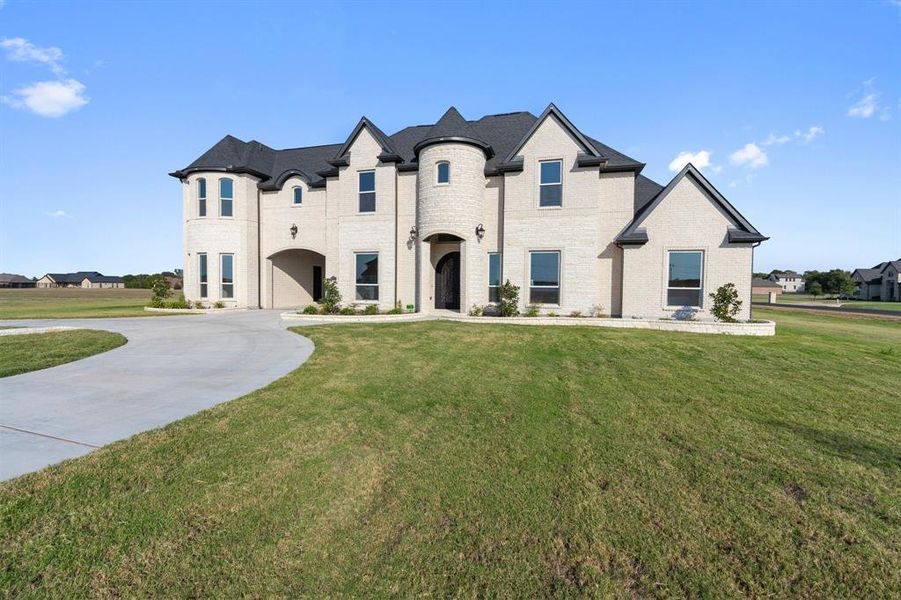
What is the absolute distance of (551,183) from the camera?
15172 mm

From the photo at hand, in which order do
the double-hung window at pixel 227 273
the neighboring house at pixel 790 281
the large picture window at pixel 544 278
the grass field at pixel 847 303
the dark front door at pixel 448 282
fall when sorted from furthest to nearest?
1. the neighboring house at pixel 790 281
2. the grass field at pixel 847 303
3. the double-hung window at pixel 227 273
4. the dark front door at pixel 448 282
5. the large picture window at pixel 544 278

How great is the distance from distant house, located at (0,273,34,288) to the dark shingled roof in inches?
4590

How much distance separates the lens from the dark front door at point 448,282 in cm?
1744

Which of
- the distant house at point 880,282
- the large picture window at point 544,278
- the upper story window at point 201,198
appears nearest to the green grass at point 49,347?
the upper story window at point 201,198

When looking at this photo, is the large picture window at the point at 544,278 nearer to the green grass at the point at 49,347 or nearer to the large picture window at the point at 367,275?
the large picture window at the point at 367,275

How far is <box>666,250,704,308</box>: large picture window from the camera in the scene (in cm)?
1394

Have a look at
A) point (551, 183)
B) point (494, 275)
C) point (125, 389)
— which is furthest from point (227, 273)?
point (551, 183)

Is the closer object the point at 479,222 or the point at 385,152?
the point at 479,222

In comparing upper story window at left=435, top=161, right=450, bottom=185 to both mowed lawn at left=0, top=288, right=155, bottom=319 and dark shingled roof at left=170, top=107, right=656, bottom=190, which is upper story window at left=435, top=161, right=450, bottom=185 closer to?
dark shingled roof at left=170, top=107, right=656, bottom=190

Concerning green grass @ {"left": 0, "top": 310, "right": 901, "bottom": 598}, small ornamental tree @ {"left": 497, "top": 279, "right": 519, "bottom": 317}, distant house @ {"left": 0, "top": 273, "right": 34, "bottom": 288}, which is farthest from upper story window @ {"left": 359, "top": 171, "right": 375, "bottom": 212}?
distant house @ {"left": 0, "top": 273, "right": 34, "bottom": 288}

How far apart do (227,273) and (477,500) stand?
19.8m

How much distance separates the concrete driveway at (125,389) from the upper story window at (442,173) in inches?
344

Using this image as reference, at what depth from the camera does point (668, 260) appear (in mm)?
14148

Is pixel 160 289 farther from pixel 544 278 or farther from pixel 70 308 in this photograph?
pixel 544 278
